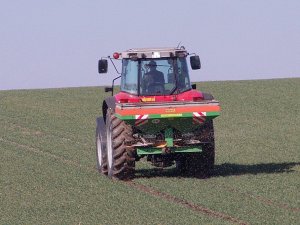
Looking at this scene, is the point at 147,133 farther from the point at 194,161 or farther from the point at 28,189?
the point at 28,189

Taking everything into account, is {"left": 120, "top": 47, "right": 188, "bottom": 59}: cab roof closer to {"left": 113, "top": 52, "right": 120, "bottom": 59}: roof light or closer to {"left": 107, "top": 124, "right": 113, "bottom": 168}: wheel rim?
{"left": 113, "top": 52, "right": 120, "bottom": 59}: roof light

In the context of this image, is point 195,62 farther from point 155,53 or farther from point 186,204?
point 186,204

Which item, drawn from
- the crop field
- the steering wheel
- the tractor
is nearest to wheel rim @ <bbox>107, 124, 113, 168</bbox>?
the tractor

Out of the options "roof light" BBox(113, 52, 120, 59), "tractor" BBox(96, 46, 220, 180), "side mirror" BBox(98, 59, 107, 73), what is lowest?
"tractor" BBox(96, 46, 220, 180)

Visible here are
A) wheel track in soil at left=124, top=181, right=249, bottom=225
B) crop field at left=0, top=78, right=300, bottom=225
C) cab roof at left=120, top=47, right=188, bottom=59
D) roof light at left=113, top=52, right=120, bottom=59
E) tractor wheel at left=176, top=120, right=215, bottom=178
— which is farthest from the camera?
roof light at left=113, top=52, right=120, bottom=59

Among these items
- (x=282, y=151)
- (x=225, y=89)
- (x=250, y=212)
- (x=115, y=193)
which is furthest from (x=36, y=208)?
(x=225, y=89)

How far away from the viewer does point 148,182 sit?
17688 mm

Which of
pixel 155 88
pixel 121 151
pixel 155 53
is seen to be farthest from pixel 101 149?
pixel 155 53

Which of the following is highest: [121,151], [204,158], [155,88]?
[155,88]

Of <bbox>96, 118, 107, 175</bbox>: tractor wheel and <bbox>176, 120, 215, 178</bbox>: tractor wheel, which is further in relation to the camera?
<bbox>96, 118, 107, 175</bbox>: tractor wheel

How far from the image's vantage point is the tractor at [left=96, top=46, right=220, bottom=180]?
1766cm

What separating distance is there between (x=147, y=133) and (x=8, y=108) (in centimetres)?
2467

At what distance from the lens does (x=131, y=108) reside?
17.5 meters

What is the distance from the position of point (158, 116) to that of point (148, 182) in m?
1.20
